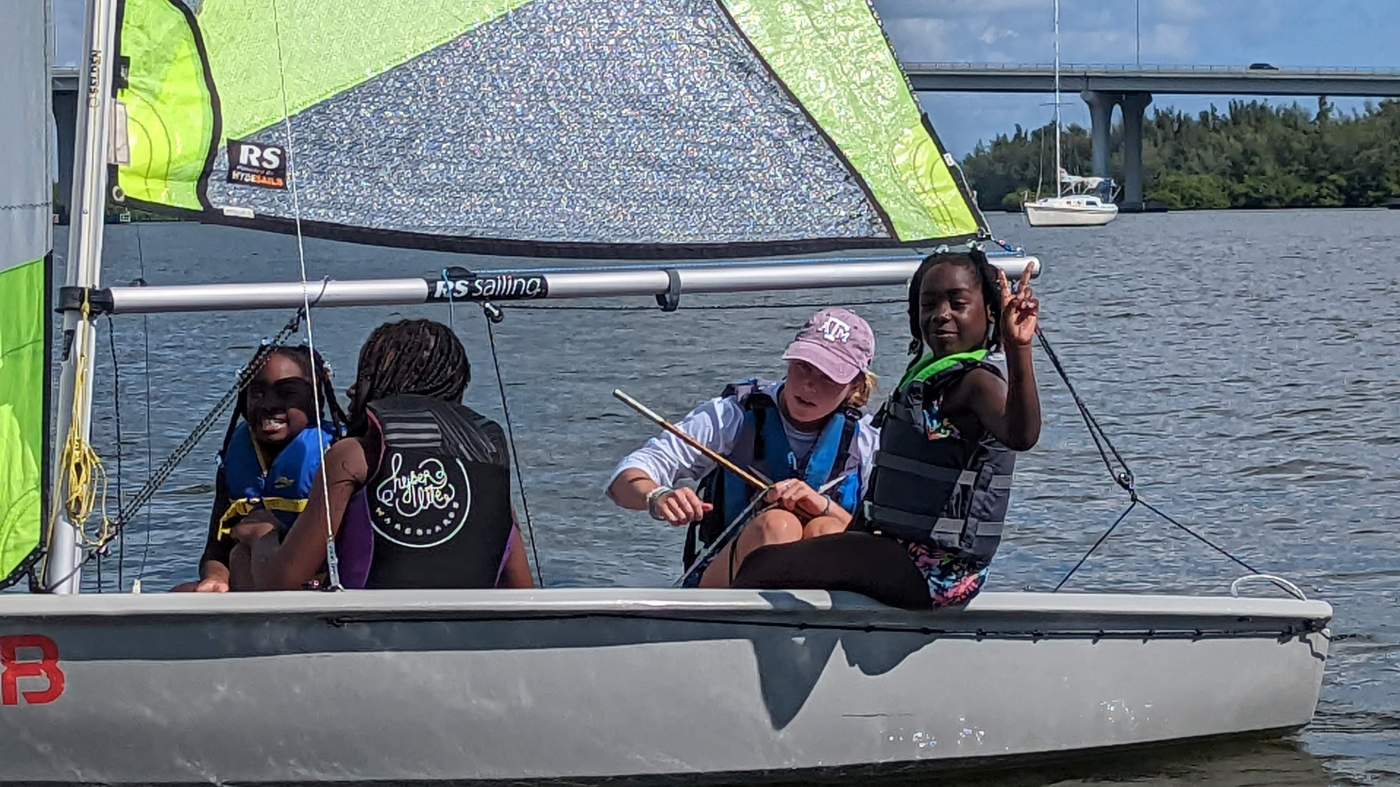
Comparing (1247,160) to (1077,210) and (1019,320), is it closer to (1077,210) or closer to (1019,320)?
(1077,210)

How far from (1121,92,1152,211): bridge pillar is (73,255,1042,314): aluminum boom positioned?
2280 inches

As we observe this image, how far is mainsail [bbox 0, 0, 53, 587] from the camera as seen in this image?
3.95 metres

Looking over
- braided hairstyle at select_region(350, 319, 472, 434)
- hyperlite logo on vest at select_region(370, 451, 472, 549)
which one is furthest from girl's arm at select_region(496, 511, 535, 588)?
braided hairstyle at select_region(350, 319, 472, 434)

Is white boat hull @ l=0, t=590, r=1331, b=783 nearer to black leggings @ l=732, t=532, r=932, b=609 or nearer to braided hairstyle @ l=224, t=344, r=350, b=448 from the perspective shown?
black leggings @ l=732, t=532, r=932, b=609

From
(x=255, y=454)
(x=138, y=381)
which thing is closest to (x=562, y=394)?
(x=138, y=381)

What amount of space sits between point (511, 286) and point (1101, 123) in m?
60.6

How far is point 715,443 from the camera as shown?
456cm

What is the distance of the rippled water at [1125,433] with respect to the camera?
669cm

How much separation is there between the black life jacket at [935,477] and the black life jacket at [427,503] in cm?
76

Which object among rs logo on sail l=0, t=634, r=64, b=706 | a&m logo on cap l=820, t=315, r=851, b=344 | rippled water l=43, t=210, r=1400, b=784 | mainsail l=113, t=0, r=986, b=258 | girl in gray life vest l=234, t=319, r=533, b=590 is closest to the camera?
rs logo on sail l=0, t=634, r=64, b=706

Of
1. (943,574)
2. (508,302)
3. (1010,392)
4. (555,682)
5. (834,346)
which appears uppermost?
(508,302)

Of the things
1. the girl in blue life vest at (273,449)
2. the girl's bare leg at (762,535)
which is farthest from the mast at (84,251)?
the girl's bare leg at (762,535)

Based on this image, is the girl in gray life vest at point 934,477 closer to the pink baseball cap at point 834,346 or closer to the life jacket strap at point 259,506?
the pink baseball cap at point 834,346

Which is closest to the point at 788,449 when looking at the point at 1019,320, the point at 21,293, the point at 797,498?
the point at 797,498
